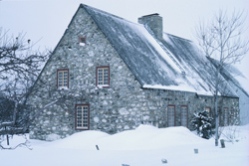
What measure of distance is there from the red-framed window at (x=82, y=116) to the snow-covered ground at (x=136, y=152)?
783mm

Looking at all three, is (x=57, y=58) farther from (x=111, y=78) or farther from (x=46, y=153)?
(x=46, y=153)

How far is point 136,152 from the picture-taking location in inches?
575

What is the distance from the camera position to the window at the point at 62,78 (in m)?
21.6

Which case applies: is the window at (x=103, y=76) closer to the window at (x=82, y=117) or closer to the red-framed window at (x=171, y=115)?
the window at (x=82, y=117)

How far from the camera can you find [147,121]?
18844mm

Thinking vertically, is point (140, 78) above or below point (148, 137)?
above

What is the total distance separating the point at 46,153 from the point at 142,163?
4704 mm

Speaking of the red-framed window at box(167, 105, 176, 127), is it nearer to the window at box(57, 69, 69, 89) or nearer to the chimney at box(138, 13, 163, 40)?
the window at box(57, 69, 69, 89)

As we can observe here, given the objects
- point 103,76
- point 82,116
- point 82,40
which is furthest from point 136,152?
point 82,40

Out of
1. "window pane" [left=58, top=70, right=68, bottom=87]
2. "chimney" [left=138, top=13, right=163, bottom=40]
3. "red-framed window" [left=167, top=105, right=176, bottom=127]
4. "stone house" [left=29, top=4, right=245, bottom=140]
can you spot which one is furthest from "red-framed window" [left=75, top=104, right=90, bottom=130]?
"chimney" [left=138, top=13, right=163, bottom=40]

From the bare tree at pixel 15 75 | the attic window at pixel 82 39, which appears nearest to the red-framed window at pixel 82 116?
the attic window at pixel 82 39

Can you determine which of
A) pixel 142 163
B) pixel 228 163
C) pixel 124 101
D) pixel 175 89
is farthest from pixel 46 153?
pixel 175 89

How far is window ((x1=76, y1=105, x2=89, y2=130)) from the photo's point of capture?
67.7ft

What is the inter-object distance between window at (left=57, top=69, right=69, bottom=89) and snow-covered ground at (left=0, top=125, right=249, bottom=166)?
3.37 metres
